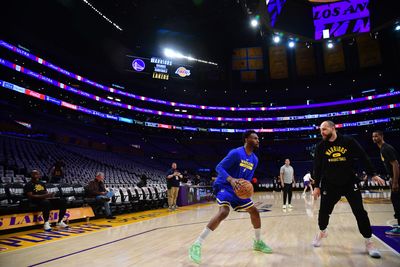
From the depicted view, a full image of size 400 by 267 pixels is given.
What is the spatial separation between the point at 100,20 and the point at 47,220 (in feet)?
71.9

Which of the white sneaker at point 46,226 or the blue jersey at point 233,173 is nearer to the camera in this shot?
the blue jersey at point 233,173

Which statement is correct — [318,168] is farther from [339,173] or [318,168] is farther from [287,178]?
[287,178]

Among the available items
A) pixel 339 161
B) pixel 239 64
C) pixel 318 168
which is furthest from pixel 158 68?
pixel 339 161

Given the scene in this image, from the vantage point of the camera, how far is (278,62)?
35.7 m

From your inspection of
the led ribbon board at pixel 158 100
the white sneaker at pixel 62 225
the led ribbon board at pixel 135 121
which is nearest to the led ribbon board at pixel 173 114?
the led ribbon board at pixel 158 100

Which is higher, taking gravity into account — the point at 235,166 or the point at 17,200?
the point at 235,166

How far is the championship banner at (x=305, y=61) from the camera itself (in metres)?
34.8

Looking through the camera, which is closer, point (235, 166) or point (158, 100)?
point (235, 166)

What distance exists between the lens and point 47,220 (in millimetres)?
6398

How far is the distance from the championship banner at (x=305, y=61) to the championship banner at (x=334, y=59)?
1.55 metres

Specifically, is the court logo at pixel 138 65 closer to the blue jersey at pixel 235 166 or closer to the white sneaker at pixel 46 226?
the white sneaker at pixel 46 226

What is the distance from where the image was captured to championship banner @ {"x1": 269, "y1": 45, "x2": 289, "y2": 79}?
115 ft

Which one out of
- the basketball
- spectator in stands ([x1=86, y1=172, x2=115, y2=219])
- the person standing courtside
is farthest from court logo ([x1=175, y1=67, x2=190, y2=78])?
the basketball

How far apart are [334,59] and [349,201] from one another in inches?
1399
